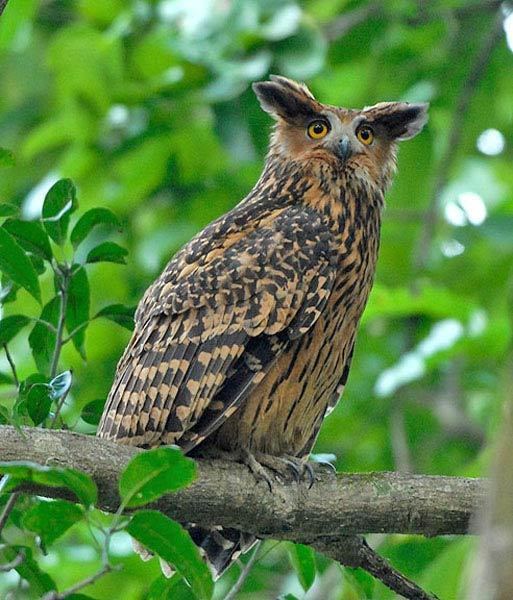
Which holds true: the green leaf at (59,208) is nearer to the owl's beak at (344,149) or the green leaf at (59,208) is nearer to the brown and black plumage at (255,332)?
the brown and black plumage at (255,332)

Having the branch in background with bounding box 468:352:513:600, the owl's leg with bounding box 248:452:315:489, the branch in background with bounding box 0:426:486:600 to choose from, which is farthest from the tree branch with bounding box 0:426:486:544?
the branch in background with bounding box 468:352:513:600

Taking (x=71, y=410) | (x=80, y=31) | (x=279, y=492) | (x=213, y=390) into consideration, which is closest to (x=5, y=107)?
(x=80, y=31)

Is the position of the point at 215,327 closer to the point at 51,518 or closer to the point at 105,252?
the point at 105,252

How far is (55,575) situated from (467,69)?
345cm

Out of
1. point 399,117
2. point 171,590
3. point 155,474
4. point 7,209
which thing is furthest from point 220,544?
point 399,117

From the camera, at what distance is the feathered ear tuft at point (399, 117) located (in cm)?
456

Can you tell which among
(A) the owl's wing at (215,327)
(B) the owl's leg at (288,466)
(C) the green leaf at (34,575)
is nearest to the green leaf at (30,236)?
(A) the owl's wing at (215,327)

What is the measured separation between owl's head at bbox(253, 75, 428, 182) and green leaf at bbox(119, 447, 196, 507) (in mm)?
2298

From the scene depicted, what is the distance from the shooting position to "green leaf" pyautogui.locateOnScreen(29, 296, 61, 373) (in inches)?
129

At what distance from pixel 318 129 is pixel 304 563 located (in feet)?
5.91

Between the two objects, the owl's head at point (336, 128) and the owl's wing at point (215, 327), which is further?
the owl's head at point (336, 128)

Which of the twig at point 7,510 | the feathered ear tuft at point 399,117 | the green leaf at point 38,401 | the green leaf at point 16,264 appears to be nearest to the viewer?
the twig at point 7,510

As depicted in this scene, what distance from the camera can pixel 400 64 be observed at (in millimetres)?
6930

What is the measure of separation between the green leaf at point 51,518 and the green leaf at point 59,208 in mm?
1044
